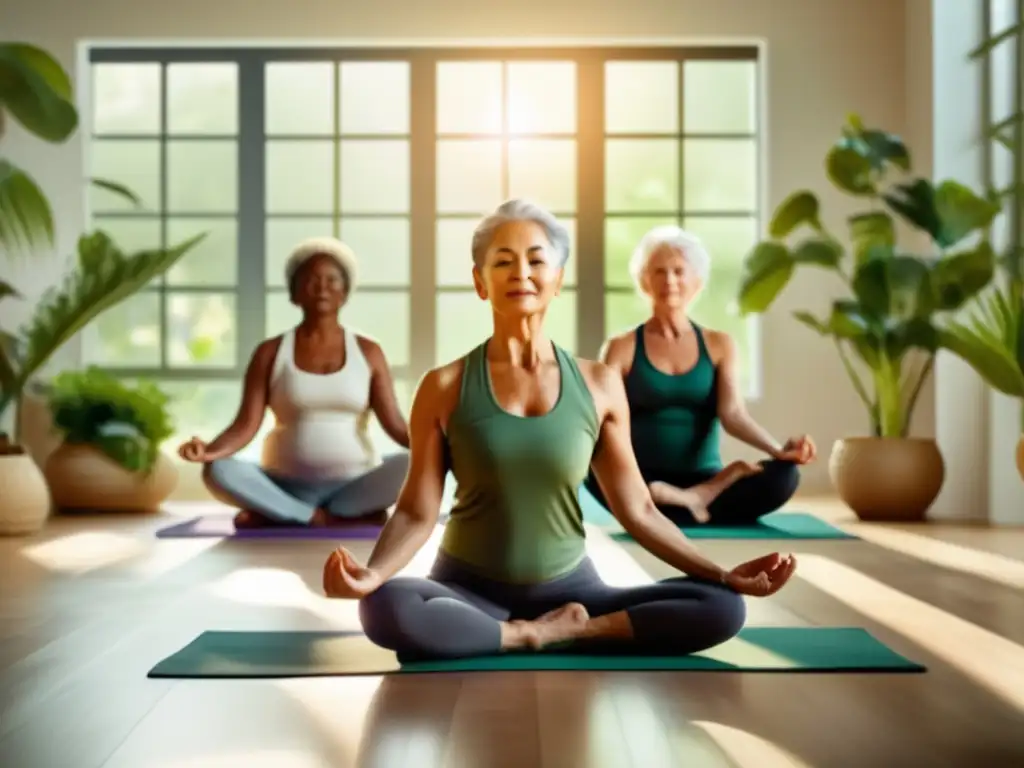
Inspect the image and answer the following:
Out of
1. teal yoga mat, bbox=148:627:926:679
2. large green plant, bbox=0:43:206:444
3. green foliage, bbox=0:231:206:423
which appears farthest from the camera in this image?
green foliage, bbox=0:231:206:423

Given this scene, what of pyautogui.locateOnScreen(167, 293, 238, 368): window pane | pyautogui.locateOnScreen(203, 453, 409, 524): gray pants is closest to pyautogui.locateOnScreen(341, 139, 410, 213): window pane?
pyautogui.locateOnScreen(167, 293, 238, 368): window pane

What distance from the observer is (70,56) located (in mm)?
7387

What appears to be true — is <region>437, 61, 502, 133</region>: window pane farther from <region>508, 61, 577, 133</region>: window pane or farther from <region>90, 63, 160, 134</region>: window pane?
<region>90, 63, 160, 134</region>: window pane

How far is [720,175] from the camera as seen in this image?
745 cm

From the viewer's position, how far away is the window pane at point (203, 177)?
24.6 feet

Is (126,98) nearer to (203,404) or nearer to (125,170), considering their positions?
(125,170)

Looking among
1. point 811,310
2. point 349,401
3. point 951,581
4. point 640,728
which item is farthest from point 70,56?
point 640,728

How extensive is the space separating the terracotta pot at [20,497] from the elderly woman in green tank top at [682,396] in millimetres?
2023

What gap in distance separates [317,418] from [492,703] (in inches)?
117

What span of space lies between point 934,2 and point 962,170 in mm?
828

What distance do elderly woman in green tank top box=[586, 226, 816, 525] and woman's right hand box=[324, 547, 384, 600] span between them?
101 inches

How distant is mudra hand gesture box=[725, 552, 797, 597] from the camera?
2280 millimetres

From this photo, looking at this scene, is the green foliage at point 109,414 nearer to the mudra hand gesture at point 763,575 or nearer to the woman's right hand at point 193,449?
the woman's right hand at point 193,449

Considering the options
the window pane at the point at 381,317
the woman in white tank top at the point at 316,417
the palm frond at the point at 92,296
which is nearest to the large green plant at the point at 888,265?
the window pane at the point at 381,317
